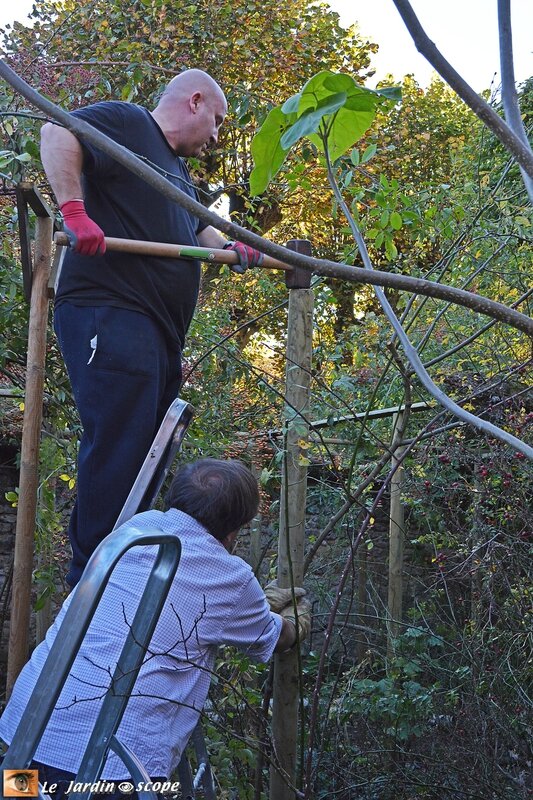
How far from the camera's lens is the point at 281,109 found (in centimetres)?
90

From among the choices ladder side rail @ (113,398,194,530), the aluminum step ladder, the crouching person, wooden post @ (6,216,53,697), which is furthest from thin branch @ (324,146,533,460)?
wooden post @ (6,216,53,697)

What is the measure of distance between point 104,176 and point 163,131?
13.4 inches

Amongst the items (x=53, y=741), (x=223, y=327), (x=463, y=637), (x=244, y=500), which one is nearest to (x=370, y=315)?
(x=223, y=327)

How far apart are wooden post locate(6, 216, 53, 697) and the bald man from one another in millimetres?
180

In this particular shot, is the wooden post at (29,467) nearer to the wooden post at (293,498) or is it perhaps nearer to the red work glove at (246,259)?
the red work glove at (246,259)

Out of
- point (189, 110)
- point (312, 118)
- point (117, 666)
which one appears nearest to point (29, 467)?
point (189, 110)

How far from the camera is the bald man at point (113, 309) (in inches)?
86.0

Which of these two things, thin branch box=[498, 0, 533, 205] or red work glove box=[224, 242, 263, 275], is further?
red work glove box=[224, 242, 263, 275]

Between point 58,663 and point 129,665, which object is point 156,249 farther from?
point 58,663

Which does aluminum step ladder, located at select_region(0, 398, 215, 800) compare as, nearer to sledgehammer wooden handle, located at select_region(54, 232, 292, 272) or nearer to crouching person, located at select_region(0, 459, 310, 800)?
crouching person, located at select_region(0, 459, 310, 800)

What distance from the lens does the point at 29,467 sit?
245 centimetres

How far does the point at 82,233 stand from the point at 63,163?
0.23m

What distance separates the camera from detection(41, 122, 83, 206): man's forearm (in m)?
2.10

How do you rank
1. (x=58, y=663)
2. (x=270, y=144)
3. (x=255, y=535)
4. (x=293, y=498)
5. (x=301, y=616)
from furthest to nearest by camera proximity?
(x=255, y=535), (x=293, y=498), (x=301, y=616), (x=270, y=144), (x=58, y=663)
